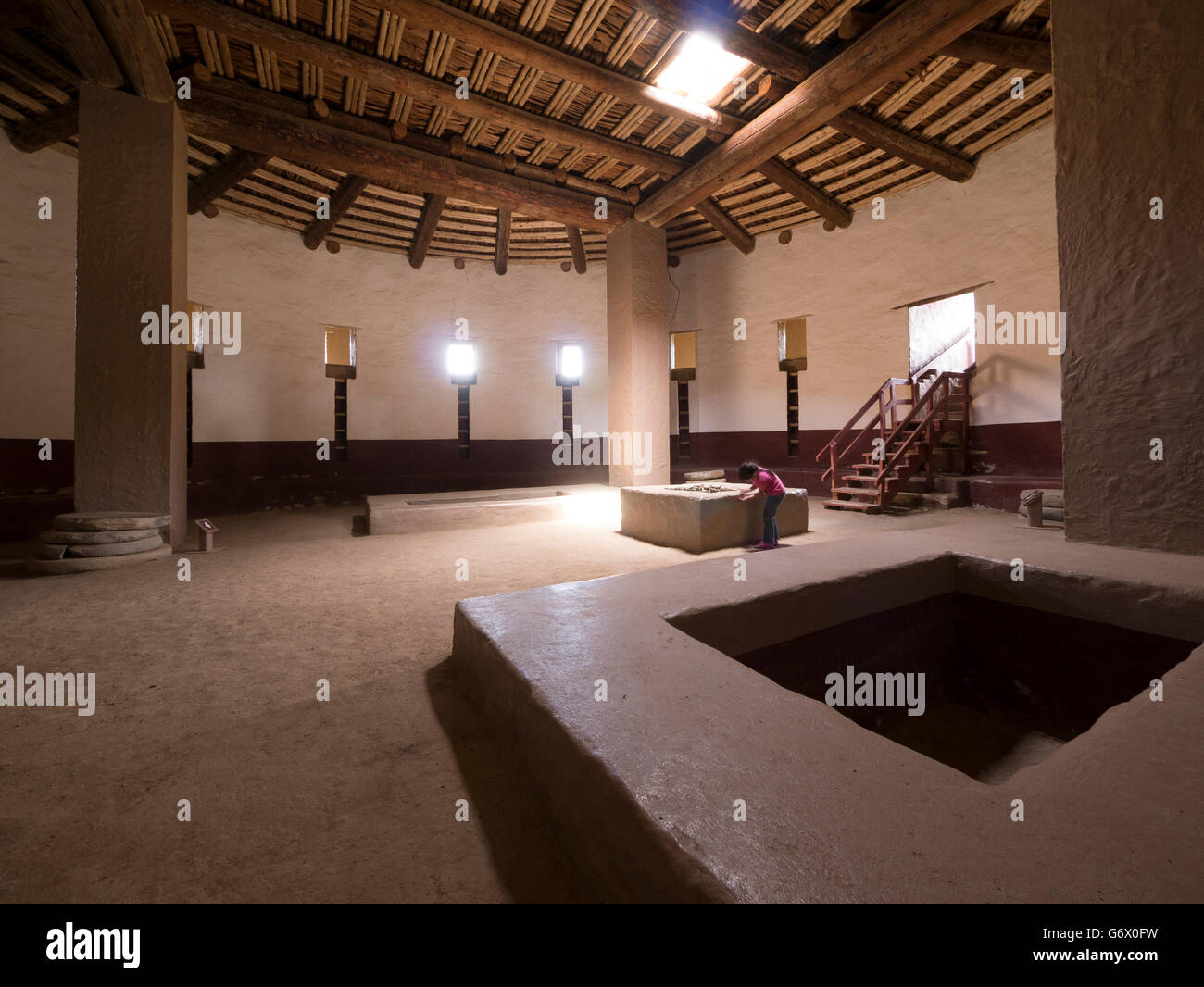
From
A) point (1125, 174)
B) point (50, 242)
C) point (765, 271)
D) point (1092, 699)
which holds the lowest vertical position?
point (1092, 699)

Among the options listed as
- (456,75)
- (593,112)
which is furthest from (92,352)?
(593,112)

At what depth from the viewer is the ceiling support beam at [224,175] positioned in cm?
853

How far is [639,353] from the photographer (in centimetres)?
977

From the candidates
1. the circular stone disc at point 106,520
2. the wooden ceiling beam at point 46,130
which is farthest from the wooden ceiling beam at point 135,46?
the circular stone disc at point 106,520

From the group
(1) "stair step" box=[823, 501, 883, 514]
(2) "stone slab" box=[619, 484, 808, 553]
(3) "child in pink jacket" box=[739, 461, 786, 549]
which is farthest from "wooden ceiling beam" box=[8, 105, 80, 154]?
(1) "stair step" box=[823, 501, 883, 514]

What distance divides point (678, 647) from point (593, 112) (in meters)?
7.96

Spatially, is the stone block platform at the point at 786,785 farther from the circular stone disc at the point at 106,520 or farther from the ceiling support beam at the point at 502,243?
the ceiling support beam at the point at 502,243

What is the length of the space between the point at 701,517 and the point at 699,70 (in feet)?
18.3

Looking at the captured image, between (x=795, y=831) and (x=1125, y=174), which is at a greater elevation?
(x=1125, y=174)

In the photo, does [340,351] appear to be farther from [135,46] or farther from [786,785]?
[786,785]

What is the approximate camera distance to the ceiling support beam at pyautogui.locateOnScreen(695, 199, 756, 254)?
10.5m

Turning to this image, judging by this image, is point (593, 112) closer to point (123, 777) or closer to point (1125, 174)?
point (1125, 174)

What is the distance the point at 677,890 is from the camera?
1.16 m

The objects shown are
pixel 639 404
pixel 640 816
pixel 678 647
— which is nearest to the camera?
pixel 640 816
